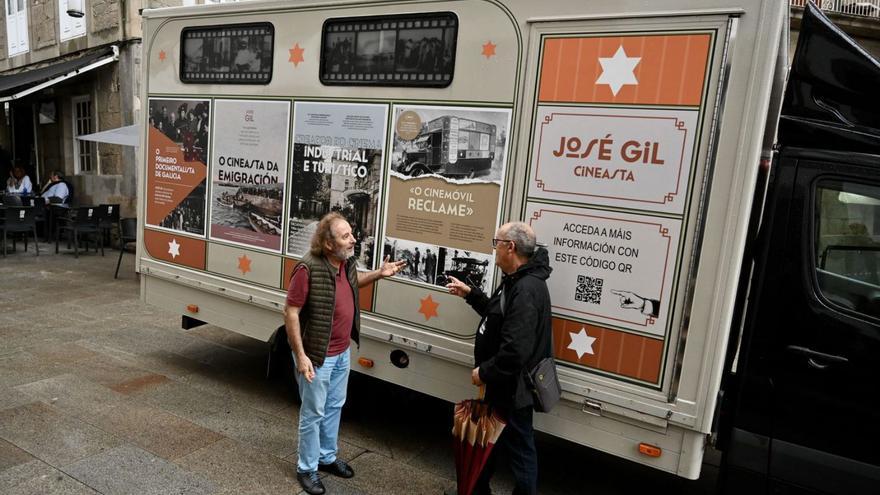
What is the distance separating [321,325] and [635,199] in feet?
5.94

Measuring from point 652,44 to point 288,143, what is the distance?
250 centimetres

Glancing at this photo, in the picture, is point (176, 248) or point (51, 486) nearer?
point (51, 486)

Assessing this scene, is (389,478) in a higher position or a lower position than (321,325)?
lower

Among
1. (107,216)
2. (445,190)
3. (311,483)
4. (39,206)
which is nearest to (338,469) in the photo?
(311,483)

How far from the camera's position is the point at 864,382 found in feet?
8.70

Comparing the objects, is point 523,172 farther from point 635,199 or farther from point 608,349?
point 608,349

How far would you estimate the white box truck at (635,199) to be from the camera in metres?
2.75

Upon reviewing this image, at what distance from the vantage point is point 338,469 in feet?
12.0

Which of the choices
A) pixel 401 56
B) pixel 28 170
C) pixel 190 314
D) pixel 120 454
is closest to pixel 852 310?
pixel 401 56

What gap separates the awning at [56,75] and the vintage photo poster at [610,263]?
Result: 11463 mm

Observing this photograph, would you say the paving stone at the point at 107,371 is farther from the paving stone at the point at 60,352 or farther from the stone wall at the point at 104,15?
the stone wall at the point at 104,15

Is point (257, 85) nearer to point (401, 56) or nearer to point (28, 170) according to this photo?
point (401, 56)

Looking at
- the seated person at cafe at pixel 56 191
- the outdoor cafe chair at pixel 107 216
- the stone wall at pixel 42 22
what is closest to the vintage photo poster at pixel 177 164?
the outdoor cafe chair at pixel 107 216

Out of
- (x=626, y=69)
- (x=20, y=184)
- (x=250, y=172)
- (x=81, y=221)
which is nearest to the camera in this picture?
(x=626, y=69)
